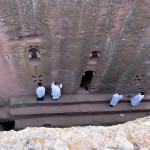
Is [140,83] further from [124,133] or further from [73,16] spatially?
[124,133]

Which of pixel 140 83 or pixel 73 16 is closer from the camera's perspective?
pixel 73 16

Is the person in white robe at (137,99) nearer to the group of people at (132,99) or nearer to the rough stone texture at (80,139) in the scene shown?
the group of people at (132,99)

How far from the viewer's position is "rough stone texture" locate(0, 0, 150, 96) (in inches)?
206

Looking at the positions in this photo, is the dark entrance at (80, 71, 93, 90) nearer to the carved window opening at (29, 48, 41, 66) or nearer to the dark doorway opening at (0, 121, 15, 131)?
the carved window opening at (29, 48, 41, 66)

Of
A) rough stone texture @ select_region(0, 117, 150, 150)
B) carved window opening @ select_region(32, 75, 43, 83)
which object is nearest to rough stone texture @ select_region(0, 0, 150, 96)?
carved window opening @ select_region(32, 75, 43, 83)

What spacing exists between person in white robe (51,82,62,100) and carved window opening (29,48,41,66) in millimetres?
816

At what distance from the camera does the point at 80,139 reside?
2645mm

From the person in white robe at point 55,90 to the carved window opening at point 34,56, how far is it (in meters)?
0.82

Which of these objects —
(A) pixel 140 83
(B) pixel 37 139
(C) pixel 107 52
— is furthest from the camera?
(A) pixel 140 83

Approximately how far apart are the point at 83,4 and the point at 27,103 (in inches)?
123

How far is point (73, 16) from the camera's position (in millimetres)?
5395

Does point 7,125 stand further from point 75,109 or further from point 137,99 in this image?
point 137,99

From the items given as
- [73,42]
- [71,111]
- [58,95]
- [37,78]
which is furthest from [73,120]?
[73,42]

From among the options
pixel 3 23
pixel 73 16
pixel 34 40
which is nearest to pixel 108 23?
pixel 73 16
